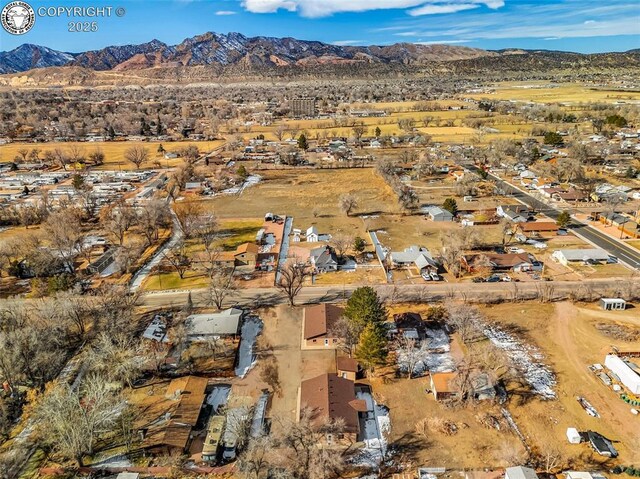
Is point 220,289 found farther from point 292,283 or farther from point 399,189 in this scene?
point 399,189

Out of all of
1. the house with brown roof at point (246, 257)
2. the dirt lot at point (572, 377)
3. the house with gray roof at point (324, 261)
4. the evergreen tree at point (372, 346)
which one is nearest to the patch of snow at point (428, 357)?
the evergreen tree at point (372, 346)

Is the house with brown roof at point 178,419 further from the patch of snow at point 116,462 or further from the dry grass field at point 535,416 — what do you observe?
the dry grass field at point 535,416

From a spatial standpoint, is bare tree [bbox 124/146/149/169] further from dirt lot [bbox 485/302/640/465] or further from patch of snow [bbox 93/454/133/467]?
dirt lot [bbox 485/302/640/465]

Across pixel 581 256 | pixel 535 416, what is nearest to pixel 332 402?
pixel 535 416

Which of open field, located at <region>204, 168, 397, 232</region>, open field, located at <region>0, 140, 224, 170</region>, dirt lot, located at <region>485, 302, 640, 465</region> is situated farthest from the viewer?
open field, located at <region>0, 140, 224, 170</region>

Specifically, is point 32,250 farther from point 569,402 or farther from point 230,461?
point 569,402

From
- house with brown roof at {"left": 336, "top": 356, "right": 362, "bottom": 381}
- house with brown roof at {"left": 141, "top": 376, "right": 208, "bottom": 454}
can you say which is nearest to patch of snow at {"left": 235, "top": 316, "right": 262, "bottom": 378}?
house with brown roof at {"left": 141, "top": 376, "right": 208, "bottom": 454}
